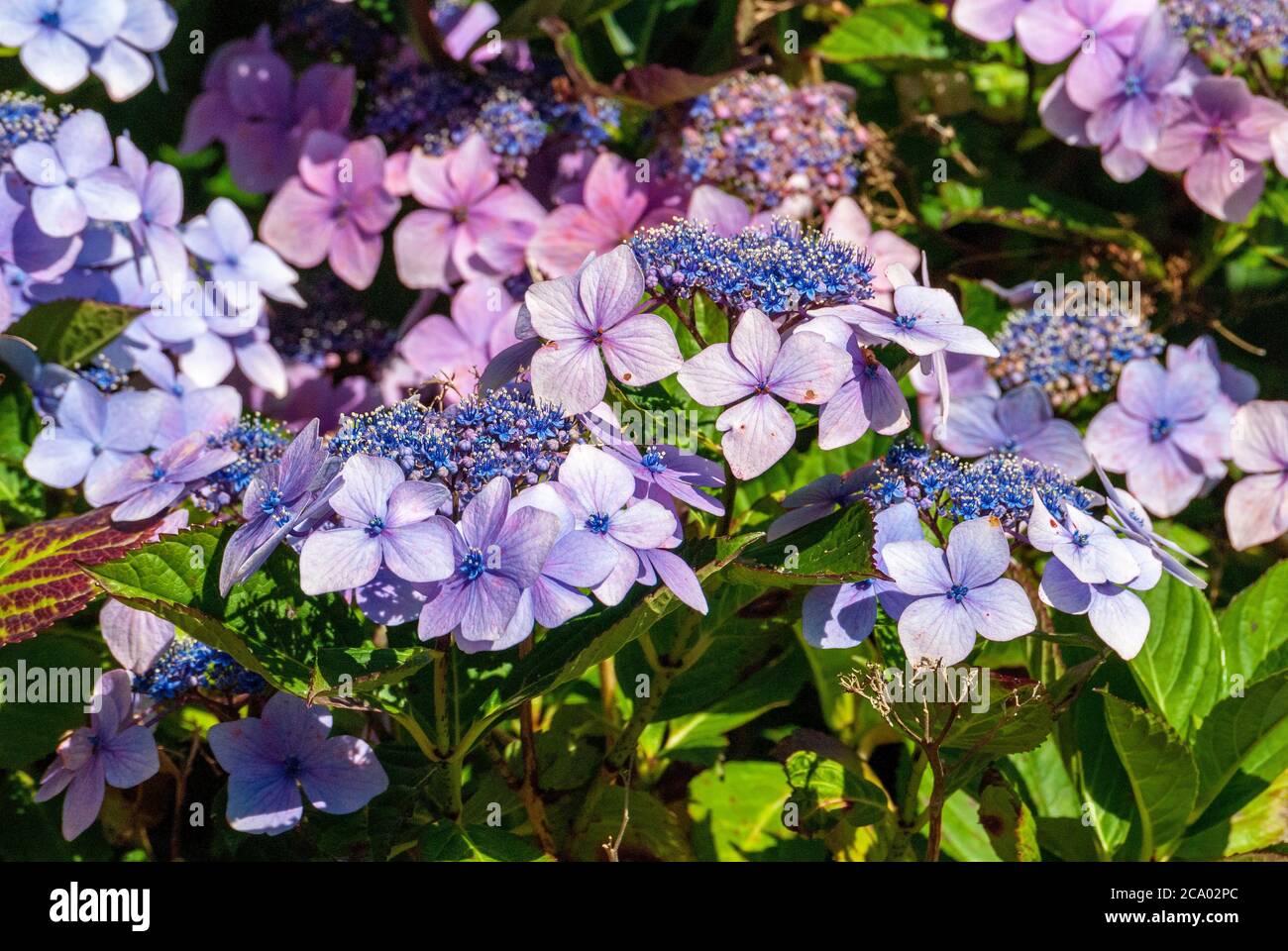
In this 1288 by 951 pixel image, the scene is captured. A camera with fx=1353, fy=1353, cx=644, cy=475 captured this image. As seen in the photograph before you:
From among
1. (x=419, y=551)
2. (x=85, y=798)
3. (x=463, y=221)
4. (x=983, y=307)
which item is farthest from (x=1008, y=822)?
(x=463, y=221)

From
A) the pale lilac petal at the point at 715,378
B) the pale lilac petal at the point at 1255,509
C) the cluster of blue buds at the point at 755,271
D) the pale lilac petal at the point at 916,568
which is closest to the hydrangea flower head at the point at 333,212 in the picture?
the cluster of blue buds at the point at 755,271

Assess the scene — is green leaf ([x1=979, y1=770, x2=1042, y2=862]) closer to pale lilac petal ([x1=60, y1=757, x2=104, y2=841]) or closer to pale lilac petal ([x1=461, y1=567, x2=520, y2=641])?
pale lilac petal ([x1=461, y1=567, x2=520, y2=641])

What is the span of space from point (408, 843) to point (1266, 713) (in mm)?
754


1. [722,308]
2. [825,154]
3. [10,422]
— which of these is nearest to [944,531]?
[722,308]

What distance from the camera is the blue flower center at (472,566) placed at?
0.92 m

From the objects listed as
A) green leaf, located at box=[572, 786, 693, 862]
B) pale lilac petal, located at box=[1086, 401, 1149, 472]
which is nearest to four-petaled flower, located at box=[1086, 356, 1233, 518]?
pale lilac petal, located at box=[1086, 401, 1149, 472]

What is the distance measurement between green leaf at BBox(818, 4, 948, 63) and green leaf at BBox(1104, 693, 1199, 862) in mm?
966

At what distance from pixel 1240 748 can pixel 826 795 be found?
384 mm

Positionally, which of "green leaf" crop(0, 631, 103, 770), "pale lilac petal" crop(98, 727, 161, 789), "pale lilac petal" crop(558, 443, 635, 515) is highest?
"pale lilac petal" crop(558, 443, 635, 515)

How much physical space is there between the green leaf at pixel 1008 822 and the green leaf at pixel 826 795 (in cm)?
10

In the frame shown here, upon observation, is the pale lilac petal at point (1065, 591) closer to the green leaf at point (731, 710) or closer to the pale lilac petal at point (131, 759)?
the green leaf at point (731, 710)

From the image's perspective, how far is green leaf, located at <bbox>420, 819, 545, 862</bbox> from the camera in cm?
108

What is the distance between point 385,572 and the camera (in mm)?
1003
